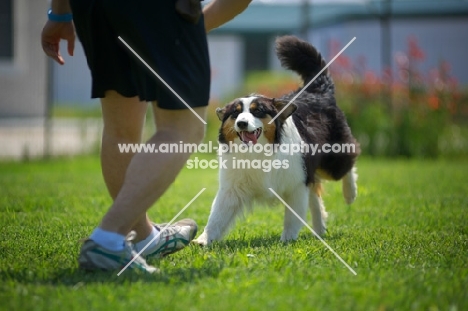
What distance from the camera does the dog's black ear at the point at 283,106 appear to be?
14.9ft

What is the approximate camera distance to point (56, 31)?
3488mm

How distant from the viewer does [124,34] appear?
9.85ft

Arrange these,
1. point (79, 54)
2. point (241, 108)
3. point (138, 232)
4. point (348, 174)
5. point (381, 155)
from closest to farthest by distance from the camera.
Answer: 1. point (138, 232)
2. point (241, 108)
3. point (348, 174)
4. point (381, 155)
5. point (79, 54)

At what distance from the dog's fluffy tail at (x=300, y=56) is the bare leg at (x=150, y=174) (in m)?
2.43

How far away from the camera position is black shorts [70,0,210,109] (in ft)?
9.61

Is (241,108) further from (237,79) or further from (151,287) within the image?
(237,79)

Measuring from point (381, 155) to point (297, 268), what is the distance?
8.83 meters

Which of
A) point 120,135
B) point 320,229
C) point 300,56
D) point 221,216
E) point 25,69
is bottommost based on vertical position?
point 320,229

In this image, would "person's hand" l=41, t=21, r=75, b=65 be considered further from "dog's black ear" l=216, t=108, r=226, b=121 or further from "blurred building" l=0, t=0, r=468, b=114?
"blurred building" l=0, t=0, r=468, b=114

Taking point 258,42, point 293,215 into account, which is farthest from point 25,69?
point 293,215

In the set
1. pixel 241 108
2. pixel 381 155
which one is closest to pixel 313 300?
pixel 241 108

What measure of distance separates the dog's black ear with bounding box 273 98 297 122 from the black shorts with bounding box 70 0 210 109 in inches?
61.9

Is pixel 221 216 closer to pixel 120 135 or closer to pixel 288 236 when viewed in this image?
pixel 288 236

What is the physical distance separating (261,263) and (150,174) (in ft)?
2.45
